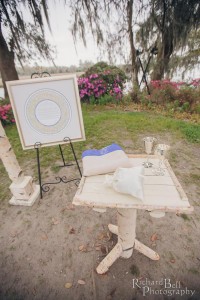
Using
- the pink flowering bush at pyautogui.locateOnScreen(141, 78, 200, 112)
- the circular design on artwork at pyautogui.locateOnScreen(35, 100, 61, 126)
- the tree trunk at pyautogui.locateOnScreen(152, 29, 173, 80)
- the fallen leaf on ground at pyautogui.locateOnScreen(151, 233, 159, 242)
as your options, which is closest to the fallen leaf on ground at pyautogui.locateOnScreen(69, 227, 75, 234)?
the fallen leaf on ground at pyautogui.locateOnScreen(151, 233, 159, 242)

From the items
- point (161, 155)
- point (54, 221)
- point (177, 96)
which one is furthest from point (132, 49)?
point (54, 221)

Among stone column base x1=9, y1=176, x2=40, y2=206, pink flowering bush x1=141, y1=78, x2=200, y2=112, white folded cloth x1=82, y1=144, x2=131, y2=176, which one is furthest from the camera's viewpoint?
pink flowering bush x1=141, y1=78, x2=200, y2=112

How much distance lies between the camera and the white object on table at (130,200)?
1415mm

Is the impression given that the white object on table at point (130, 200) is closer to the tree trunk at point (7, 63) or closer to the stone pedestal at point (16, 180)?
the stone pedestal at point (16, 180)

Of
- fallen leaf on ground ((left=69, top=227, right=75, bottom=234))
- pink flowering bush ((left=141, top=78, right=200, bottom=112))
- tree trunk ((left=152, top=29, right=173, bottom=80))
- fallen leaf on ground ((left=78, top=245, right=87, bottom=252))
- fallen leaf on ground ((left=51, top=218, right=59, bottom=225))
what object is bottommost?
fallen leaf on ground ((left=78, top=245, right=87, bottom=252))

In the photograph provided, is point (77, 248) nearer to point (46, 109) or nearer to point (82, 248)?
point (82, 248)

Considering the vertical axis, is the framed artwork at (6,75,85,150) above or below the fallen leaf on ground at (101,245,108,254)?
above

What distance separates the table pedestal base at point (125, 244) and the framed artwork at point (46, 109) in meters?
1.43

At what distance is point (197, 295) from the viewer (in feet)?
5.85

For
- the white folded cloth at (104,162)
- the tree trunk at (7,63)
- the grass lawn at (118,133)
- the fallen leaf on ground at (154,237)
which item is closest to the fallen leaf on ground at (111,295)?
the fallen leaf on ground at (154,237)

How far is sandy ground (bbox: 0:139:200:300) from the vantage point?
73.5 inches

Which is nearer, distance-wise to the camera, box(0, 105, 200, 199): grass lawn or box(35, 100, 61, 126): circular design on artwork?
box(35, 100, 61, 126): circular design on artwork

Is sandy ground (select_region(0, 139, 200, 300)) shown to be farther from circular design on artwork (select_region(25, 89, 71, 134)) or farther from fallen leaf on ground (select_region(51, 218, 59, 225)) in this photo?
circular design on artwork (select_region(25, 89, 71, 134))

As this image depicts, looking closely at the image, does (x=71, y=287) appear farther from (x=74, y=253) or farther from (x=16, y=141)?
(x=16, y=141)
